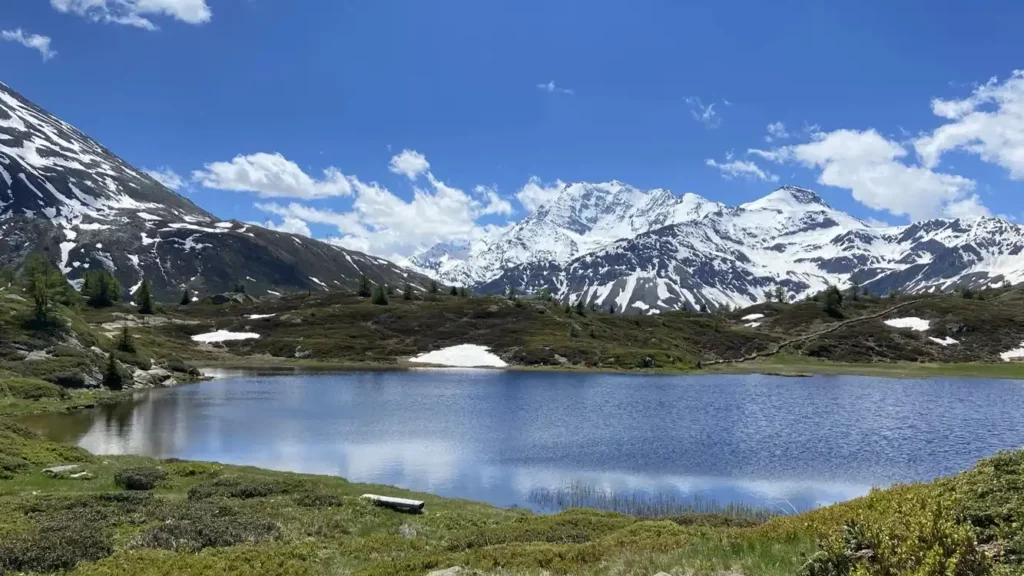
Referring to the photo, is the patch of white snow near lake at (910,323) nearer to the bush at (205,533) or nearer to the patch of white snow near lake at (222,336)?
the patch of white snow near lake at (222,336)

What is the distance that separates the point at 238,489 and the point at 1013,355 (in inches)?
7902

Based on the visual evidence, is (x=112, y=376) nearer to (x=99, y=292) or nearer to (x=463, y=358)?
(x=463, y=358)

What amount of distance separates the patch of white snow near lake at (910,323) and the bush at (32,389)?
20178cm

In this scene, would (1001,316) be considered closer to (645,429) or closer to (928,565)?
(645,429)

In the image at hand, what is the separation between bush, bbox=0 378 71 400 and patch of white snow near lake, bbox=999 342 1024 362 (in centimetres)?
20228

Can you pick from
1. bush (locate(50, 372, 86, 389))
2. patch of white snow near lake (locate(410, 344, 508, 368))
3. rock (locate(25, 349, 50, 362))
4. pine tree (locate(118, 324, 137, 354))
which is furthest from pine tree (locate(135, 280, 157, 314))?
bush (locate(50, 372, 86, 389))

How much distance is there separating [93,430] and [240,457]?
18438mm

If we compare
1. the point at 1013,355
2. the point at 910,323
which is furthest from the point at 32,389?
the point at 910,323

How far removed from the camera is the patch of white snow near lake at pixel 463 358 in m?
159

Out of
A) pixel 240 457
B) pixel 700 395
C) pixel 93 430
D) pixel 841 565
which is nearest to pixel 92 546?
A: pixel 841 565

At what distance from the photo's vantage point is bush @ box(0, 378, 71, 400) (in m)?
69.2

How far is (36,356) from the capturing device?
280ft

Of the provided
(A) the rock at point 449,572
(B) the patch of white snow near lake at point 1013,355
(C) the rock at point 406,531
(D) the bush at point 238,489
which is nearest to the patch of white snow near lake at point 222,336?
(D) the bush at point 238,489

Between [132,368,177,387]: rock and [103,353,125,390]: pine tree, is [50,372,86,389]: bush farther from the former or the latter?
[132,368,177,387]: rock
